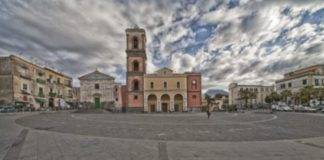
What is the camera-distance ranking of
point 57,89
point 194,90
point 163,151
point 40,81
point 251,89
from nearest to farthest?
point 163,151
point 194,90
point 40,81
point 57,89
point 251,89

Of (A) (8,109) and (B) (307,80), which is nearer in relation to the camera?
(A) (8,109)

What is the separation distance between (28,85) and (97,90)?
15.6 meters

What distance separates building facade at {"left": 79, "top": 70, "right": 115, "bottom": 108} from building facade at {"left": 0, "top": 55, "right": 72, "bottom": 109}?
341 inches

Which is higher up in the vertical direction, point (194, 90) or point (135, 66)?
point (135, 66)

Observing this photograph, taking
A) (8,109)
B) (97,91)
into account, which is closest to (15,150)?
(8,109)

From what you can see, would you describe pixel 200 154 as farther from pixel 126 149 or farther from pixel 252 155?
pixel 126 149

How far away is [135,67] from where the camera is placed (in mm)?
57156

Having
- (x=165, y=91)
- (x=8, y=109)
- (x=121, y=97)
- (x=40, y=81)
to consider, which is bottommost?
(x=8, y=109)

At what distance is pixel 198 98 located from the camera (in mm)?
58031

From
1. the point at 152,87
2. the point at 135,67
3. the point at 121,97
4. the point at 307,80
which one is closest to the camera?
the point at 152,87

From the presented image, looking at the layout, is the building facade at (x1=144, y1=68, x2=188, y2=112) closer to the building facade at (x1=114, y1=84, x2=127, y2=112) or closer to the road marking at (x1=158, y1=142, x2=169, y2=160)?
the building facade at (x1=114, y1=84, x2=127, y2=112)

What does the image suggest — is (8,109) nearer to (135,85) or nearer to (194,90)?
(135,85)

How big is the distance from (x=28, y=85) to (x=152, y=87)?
87.6 ft

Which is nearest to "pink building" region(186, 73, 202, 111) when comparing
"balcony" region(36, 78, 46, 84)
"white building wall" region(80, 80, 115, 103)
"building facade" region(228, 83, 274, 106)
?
"white building wall" region(80, 80, 115, 103)
